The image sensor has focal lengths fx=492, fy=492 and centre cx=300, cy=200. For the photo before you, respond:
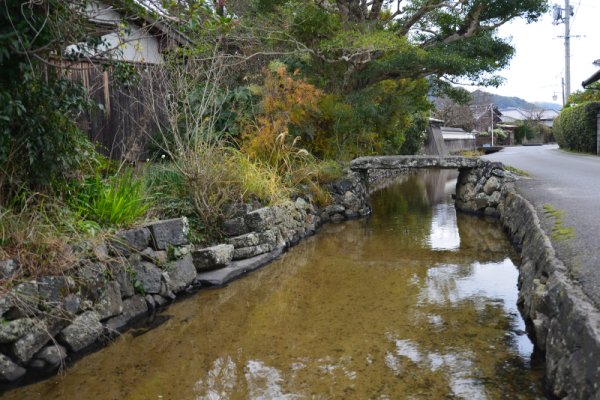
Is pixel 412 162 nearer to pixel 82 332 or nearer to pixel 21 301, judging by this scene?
pixel 82 332

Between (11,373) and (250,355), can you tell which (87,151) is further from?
(250,355)

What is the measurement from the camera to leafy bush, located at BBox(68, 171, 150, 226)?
568 centimetres

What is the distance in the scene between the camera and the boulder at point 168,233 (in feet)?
20.1

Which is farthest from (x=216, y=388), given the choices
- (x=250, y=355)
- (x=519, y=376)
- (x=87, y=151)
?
(x=87, y=151)

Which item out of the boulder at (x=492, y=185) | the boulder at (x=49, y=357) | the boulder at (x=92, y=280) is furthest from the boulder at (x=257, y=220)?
the boulder at (x=492, y=185)

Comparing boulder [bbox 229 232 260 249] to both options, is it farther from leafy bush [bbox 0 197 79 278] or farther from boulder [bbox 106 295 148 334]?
leafy bush [bbox 0 197 79 278]

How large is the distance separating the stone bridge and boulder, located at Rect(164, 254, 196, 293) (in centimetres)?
658

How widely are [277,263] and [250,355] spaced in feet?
11.4

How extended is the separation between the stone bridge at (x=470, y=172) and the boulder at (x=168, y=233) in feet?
21.6

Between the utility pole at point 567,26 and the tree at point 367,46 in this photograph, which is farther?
the utility pole at point 567,26

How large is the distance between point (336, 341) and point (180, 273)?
97.6 inches

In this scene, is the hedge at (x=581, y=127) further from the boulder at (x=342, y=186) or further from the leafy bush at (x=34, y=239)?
the leafy bush at (x=34, y=239)

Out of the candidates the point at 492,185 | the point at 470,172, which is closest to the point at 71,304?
the point at 492,185

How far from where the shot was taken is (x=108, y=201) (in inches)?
228
